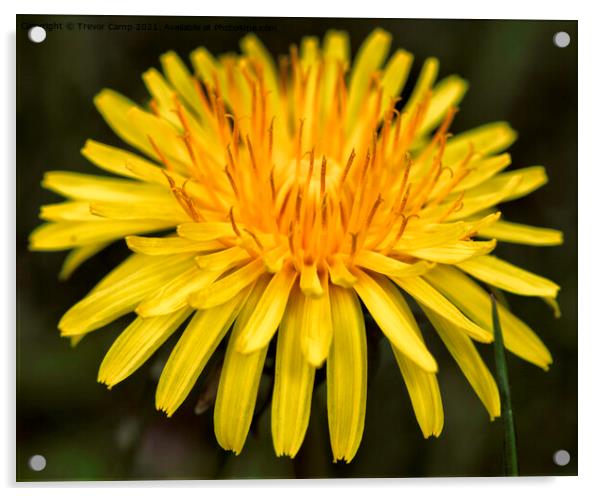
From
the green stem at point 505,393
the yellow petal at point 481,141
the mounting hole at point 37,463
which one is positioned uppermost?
A: the yellow petal at point 481,141

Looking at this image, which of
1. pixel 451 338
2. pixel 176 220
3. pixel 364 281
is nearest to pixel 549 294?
pixel 451 338

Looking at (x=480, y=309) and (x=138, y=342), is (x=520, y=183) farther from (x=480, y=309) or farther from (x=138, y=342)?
(x=138, y=342)

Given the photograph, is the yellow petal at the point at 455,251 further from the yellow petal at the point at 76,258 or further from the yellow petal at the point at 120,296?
the yellow petal at the point at 76,258

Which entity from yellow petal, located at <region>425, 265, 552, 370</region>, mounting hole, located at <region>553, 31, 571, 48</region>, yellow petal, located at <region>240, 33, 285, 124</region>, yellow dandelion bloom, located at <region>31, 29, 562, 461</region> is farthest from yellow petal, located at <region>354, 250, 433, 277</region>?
mounting hole, located at <region>553, 31, 571, 48</region>

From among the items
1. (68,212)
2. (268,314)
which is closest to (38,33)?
(68,212)

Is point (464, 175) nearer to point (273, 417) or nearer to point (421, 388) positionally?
point (421, 388)
